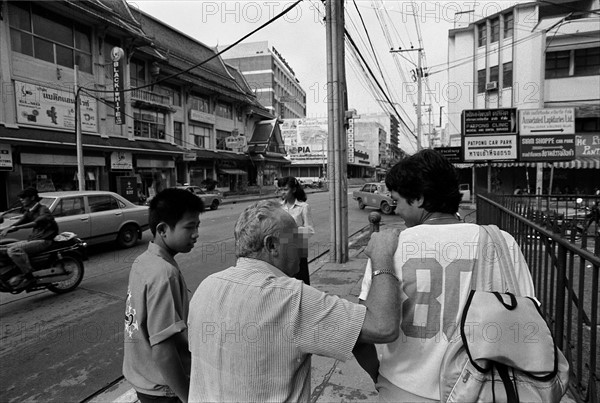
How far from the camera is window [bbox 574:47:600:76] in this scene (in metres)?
22.0

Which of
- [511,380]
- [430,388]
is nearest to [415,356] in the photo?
[430,388]

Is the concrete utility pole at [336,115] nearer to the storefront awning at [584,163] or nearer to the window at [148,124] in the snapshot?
the window at [148,124]

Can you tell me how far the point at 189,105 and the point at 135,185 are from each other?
33.6ft

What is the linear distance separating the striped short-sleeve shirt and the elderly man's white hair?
0.40 ft

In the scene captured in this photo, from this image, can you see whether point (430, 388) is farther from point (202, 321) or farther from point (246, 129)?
point (246, 129)

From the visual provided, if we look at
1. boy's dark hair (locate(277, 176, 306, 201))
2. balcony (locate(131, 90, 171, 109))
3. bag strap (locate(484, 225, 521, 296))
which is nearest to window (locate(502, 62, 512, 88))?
balcony (locate(131, 90, 171, 109))

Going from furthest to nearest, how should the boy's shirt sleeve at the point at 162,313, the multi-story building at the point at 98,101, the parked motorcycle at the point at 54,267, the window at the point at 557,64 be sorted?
the window at the point at 557,64, the multi-story building at the point at 98,101, the parked motorcycle at the point at 54,267, the boy's shirt sleeve at the point at 162,313

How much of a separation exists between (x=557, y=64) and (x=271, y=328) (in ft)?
96.5

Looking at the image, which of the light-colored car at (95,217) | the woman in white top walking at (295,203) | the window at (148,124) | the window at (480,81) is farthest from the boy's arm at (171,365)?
the window at (480,81)

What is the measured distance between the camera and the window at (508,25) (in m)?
24.2

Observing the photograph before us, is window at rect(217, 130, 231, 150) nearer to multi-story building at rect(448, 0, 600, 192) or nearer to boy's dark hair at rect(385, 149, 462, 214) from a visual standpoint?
multi-story building at rect(448, 0, 600, 192)

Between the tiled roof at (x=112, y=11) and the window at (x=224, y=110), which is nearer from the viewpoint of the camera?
the tiled roof at (x=112, y=11)

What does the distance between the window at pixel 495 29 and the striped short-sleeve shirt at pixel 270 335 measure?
3017cm

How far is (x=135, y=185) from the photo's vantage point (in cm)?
1992
